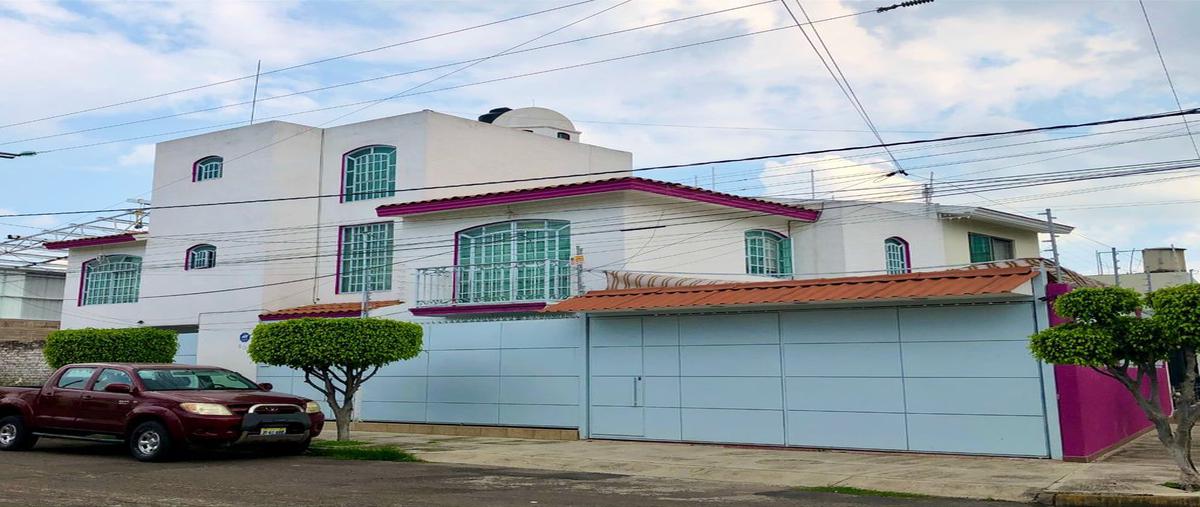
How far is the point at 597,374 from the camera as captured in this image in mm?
15477

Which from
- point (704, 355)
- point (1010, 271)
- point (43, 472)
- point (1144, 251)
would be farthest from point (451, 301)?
point (1144, 251)

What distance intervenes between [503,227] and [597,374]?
639cm

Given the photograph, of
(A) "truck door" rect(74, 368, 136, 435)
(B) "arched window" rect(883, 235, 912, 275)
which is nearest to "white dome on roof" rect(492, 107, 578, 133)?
(B) "arched window" rect(883, 235, 912, 275)

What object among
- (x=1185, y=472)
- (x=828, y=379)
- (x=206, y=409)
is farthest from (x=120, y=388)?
(x=1185, y=472)

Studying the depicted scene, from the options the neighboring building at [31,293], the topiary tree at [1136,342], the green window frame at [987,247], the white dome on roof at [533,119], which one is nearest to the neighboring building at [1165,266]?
the green window frame at [987,247]

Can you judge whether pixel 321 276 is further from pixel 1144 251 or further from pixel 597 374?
pixel 1144 251

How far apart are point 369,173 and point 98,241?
33.3ft

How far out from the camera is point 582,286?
1922cm

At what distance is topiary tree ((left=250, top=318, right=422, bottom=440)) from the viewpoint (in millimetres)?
14562

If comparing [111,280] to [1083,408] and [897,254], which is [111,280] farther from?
[1083,408]

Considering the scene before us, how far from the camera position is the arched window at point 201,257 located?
26.1m

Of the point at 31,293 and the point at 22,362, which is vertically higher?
the point at 31,293

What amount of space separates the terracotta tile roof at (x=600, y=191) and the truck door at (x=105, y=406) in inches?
353

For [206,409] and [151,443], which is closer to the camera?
[206,409]
